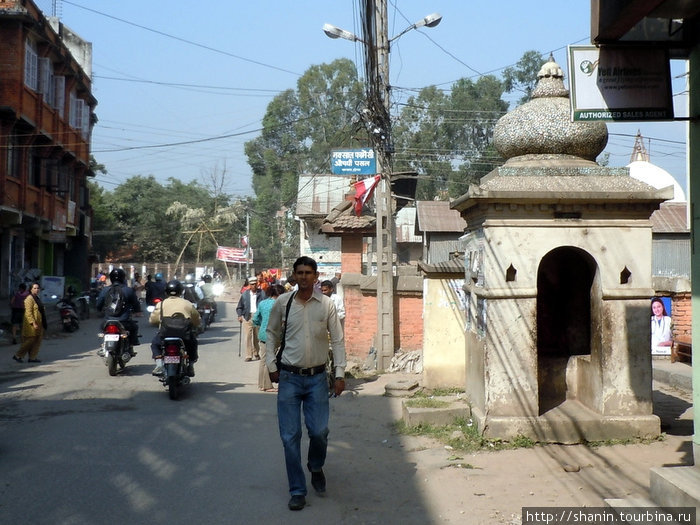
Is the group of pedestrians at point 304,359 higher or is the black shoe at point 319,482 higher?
the group of pedestrians at point 304,359

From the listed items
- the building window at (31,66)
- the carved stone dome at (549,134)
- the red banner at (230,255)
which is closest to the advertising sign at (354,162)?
the carved stone dome at (549,134)

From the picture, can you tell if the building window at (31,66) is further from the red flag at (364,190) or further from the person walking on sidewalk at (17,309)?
the red flag at (364,190)

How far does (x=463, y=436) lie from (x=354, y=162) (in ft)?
28.6

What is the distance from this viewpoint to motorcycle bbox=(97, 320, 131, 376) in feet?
40.0

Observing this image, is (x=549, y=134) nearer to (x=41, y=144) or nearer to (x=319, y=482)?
(x=319, y=482)

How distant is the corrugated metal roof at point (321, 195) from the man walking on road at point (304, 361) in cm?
3291

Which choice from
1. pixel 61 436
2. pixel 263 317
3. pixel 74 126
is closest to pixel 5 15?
pixel 74 126

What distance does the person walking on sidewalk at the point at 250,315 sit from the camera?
51.8 ft

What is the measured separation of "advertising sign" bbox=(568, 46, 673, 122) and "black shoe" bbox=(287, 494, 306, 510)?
376 cm

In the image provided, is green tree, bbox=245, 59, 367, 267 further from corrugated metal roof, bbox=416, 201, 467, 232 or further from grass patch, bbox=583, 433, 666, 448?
grass patch, bbox=583, 433, 666, 448

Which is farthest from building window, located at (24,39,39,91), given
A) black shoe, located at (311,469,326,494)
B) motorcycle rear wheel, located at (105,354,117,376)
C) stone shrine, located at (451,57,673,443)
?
black shoe, located at (311,469,326,494)

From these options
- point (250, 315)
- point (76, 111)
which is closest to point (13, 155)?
point (76, 111)

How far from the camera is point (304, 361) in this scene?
5.92 m

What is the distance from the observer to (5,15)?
75.3ft
